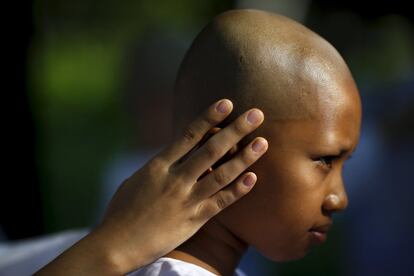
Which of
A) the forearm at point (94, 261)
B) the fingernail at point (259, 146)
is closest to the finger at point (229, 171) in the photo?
the fingernail at point (259, 146)

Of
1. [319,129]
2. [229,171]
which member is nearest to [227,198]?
[229,171]

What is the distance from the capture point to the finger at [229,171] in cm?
165

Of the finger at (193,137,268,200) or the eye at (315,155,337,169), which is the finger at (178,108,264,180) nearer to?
the finger at (193,137,268,200)

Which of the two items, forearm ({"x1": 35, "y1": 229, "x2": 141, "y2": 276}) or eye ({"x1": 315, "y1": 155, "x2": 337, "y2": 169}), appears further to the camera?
eye ({"x1": 315, "y1": 155, "x2": 337, "y2": 169})

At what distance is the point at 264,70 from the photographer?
171cm

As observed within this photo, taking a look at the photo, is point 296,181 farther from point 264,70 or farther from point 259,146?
point 264,70

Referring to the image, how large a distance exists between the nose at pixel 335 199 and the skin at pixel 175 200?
9.3 inches

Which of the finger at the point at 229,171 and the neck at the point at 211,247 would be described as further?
the neck at the point at 211,247

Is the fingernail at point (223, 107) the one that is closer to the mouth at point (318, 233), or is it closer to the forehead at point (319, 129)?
the forehead at point (319, 129)

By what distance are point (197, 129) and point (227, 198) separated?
0.18m

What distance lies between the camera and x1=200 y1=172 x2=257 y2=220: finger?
1.66 metres

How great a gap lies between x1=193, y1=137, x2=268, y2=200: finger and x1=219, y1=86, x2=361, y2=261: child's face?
0.07 m

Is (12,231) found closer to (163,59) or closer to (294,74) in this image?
(163,59)

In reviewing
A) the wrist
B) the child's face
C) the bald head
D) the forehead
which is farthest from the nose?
the wrist
